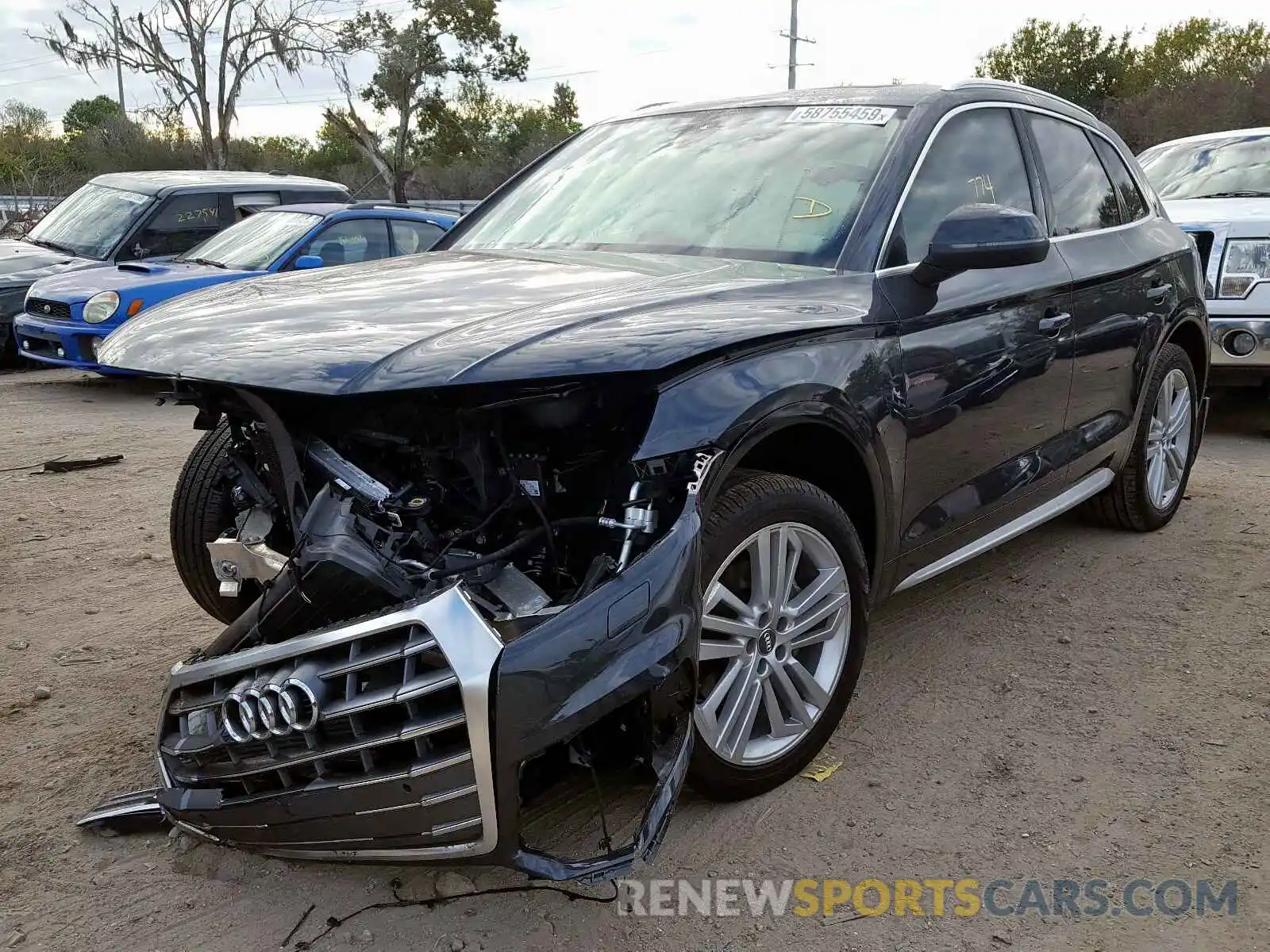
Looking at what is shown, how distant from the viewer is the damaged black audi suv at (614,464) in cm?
220

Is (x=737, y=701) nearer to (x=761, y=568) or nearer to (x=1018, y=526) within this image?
(x=761, y=568)

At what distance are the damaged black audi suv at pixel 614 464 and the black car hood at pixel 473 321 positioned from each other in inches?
0.5

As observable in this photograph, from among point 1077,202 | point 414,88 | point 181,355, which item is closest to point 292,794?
point 181,355

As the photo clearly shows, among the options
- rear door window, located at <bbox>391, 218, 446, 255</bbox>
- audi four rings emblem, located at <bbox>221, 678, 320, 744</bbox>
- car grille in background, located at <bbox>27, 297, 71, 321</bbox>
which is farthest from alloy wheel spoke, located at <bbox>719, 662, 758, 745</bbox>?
car grille in background, located at <bbox>27, 297, 71, 321</bbox>

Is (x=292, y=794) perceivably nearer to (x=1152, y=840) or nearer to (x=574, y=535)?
(x=574, y=535)

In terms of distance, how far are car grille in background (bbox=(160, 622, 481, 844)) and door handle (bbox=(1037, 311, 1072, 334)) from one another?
8.12 feet

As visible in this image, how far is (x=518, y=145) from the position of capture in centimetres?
3900

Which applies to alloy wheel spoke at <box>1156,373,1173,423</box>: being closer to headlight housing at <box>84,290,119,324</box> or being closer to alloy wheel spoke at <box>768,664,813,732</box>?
alloy wheel spoke at <box>768,664,813,732</box>

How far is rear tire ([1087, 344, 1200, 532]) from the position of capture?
4.79 meters

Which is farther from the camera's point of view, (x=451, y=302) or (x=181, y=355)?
(x=451, y=302)

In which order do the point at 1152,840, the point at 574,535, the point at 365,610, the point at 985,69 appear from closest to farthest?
the point at 365,610 < the point at 574,535 < the point at 1152,840 < the point at 985,69

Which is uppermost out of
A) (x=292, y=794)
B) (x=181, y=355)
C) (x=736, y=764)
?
(x=181, y=355)

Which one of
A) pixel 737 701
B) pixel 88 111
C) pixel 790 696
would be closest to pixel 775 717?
pixel 790 696

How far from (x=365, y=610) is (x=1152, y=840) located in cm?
194
